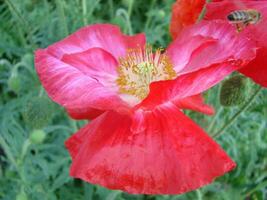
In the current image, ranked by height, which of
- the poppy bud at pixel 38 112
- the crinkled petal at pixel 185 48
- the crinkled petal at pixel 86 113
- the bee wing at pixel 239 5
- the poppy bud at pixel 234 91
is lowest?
the poppy bud at pixel 38 112

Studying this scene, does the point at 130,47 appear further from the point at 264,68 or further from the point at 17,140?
the point at 17,140

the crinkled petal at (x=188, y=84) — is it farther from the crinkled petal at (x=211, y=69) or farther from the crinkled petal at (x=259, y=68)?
the crinkled petal at (x=259, y=68)

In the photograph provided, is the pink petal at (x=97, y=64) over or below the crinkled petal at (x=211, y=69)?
below

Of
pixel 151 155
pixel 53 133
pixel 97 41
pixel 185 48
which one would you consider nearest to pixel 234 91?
pixel 185 48

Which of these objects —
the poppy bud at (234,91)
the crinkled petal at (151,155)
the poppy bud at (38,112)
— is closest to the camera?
the crinkled petal at (151,155)

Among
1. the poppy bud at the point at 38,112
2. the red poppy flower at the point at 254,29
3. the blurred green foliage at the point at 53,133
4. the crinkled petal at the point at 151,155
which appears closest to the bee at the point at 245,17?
the red poppy flower at the point at 254,29

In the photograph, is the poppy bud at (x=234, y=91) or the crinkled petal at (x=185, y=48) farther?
the poppy bud at (x=234, y=91)

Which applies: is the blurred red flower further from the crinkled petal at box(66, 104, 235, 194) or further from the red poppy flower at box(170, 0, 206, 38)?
the crinkled petal at box(66, 104, 235, 194)

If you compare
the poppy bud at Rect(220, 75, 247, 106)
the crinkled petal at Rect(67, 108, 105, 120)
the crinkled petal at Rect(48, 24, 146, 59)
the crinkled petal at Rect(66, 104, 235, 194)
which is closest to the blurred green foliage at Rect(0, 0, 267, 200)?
the poppy bud at Rect(220, 75, 247, 106)

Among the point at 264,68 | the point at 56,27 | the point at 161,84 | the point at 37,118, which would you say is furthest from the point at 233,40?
the point at 56,27
